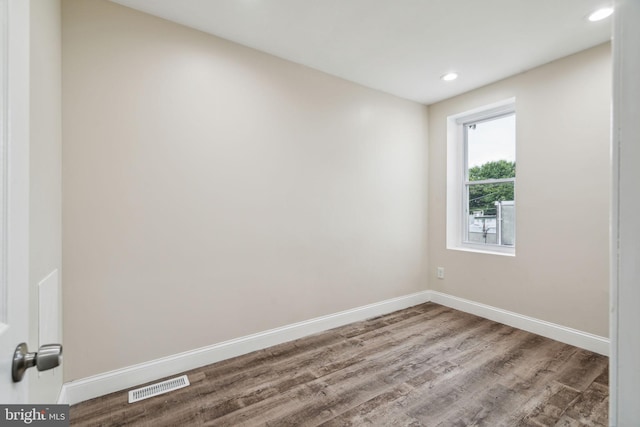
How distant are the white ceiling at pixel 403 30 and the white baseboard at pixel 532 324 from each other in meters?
2.47

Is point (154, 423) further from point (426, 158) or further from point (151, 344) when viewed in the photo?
point (426, 158)

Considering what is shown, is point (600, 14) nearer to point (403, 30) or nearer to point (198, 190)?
point (403, 30)

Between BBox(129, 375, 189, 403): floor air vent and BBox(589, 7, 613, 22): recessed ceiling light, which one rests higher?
BBox(589, 7, 613, 22): recessed ceiling light

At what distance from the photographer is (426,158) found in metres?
3.87

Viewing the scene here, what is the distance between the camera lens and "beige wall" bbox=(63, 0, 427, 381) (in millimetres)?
1898

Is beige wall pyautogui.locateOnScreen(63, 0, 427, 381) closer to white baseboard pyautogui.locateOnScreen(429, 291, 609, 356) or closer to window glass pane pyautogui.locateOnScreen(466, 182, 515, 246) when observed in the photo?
white baseboard pyautogui.locateOnScreen(429, 291, 609, 356)

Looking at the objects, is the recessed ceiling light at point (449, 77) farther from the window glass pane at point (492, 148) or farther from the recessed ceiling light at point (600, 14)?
the recessed ceiling light at point (600, 14)

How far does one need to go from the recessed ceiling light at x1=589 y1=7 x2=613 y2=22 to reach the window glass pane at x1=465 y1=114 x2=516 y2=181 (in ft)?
3.79

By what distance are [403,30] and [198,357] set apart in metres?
3.01

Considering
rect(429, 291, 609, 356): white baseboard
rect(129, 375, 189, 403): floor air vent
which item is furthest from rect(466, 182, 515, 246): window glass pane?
rect(129, 375, 189, 403): floor air vent

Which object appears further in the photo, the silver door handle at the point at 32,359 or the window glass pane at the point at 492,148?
the window glass pane at the point at 492,148

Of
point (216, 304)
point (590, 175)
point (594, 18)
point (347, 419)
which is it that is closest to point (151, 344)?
point (216, 304)

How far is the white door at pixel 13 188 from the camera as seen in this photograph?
1.85ft
